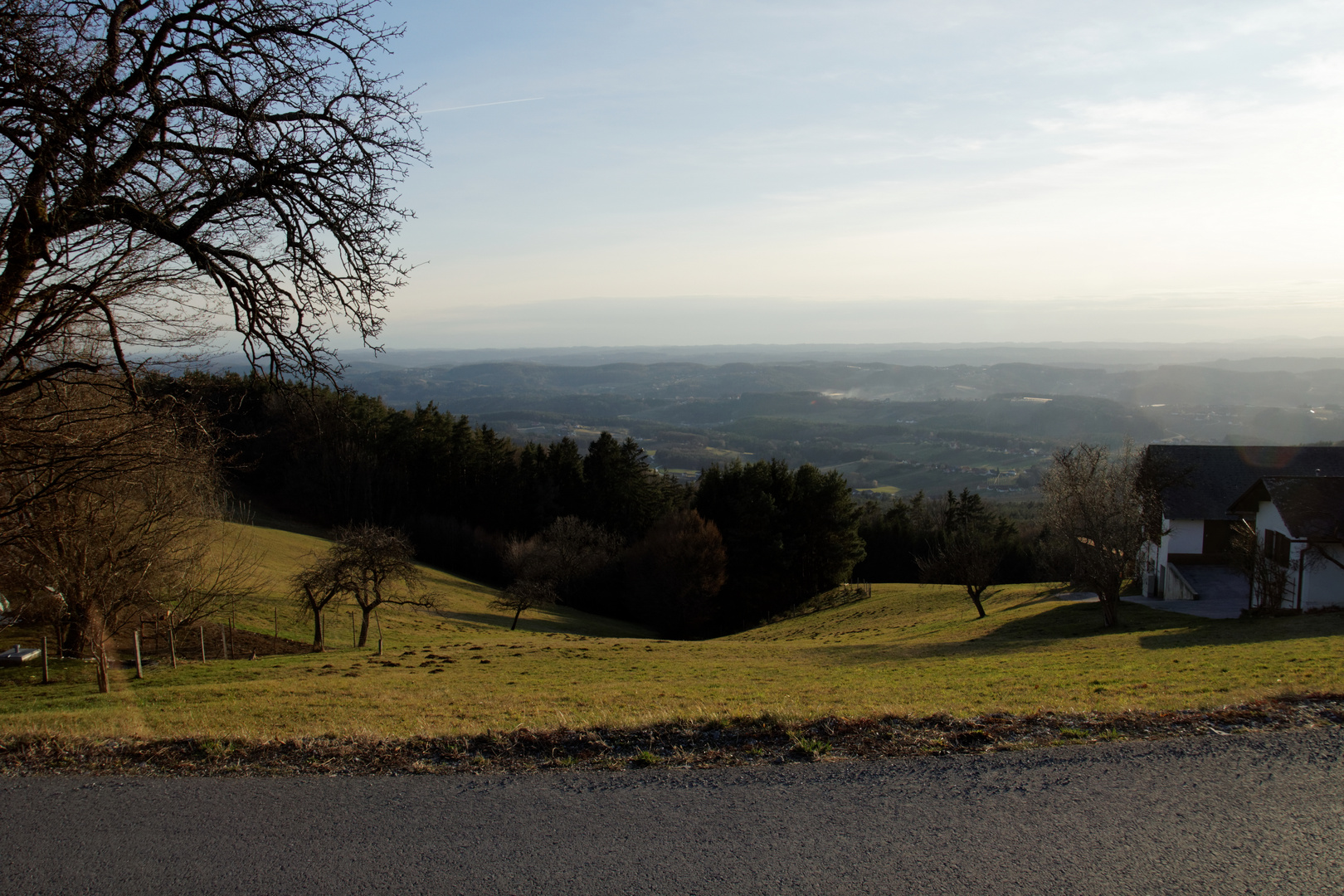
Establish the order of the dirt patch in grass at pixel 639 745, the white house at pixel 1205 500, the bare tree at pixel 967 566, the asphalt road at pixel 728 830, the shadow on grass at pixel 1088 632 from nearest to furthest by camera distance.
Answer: the asphalt road at pixel 728 830 < the dirt patch in grass at pixel 639 745 < the shadow on grass at pixel 1088 632 < the bare tree at pixel 967 566 < the white house at pixel 1205 500

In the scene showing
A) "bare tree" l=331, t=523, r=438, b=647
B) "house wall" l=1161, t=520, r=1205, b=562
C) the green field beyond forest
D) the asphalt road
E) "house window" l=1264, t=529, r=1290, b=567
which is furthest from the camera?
"house wall" l=1161, t=520, r=1205, b=562

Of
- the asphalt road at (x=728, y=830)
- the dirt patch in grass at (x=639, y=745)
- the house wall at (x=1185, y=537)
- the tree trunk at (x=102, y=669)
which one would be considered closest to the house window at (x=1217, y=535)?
the house wall at (x=1185, y=537)

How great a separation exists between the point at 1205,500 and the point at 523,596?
34799 millimetres

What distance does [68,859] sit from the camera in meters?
4.94

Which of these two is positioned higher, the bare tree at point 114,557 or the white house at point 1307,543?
the bare tree at point 114,557

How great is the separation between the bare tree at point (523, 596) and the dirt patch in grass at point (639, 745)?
31.9 meters

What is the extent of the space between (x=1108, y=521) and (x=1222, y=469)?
1360cm

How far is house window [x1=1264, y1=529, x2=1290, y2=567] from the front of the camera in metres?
26.9

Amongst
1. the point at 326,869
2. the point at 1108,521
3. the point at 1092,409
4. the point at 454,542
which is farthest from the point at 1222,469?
the point at 1092,409

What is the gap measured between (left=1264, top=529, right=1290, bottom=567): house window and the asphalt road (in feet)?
84.9

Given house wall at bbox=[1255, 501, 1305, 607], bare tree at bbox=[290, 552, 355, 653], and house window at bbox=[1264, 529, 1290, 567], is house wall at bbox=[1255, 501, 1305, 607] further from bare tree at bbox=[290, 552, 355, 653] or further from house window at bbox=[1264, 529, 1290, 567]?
bare tree at bbox=[290, 552, 355, 653]

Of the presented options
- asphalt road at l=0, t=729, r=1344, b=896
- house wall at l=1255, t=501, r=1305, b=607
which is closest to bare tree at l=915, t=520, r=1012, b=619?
house wall at l=1255, t=501, r=1305, b=607

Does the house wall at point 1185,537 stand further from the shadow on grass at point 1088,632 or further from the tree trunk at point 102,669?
the tree trunk at point 102,669

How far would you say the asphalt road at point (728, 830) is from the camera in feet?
15.4
